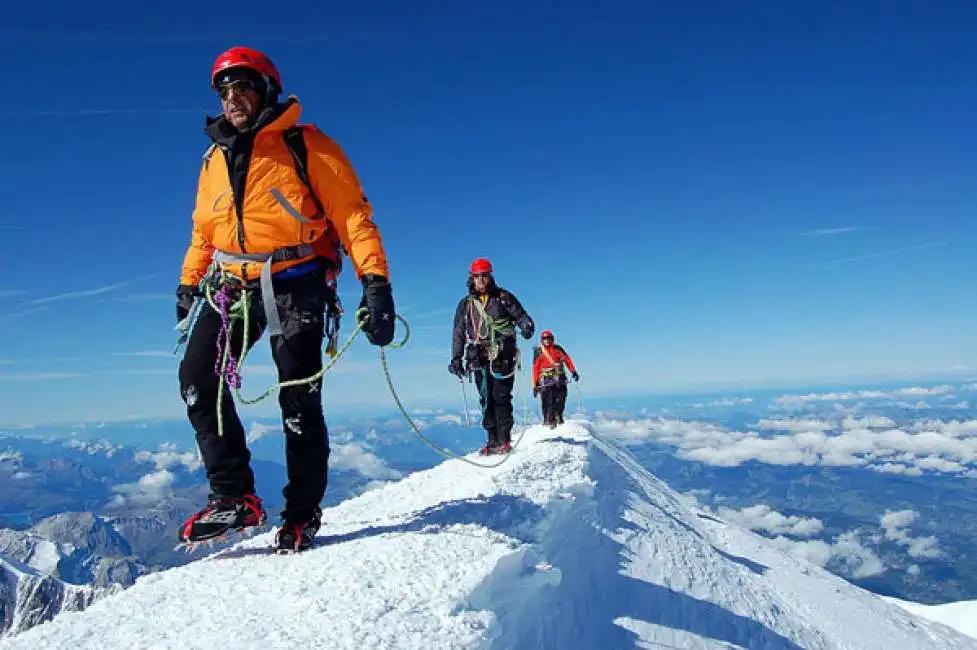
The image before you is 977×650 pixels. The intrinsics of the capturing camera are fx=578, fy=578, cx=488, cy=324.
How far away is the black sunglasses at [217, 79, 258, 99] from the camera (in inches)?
183

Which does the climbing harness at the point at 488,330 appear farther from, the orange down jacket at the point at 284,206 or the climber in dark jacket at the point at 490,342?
the orange down jacket at the point at 284,206

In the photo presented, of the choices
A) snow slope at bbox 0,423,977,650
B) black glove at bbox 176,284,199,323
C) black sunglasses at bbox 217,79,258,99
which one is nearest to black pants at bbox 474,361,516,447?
snow slope at bbox 0,423,977,650

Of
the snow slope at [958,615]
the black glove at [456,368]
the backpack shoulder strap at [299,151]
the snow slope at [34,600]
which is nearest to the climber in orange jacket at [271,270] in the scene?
the backpack shoulder strap at [299,151]

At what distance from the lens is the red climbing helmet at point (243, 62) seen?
14.9ft

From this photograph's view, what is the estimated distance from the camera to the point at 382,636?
3369 millimetres

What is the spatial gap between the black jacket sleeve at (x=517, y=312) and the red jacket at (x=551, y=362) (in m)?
6.26

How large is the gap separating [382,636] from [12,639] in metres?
2.23

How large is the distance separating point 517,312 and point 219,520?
321 inches

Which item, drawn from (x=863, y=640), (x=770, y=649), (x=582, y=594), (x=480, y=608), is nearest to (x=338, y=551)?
(x=480, y=608)

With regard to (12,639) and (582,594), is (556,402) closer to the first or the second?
(582,594)

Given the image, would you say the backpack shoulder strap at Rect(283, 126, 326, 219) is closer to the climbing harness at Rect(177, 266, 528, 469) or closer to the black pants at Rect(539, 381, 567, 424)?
the climbing harness at Rect(177, 266, 528, 469)

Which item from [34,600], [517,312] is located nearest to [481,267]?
[517,312]

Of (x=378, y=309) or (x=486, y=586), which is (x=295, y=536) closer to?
(x=486, y=586)

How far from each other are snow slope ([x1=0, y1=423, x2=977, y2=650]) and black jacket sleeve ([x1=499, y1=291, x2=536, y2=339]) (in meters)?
2.57
